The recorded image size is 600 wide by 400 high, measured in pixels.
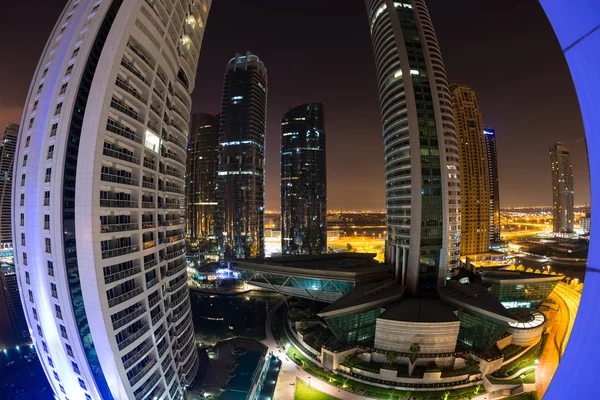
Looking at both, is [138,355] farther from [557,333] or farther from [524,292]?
[524,292]

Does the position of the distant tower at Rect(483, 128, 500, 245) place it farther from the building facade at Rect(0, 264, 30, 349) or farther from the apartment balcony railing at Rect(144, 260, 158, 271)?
the building facade at Rect(0, 264, 30, 349)

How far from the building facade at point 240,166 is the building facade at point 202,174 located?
16568 millimetres

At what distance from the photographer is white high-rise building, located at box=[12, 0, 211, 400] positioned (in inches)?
726

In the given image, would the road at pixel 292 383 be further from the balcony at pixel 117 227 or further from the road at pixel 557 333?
the balcony at pixel 117 227

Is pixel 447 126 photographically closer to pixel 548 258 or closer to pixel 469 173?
pixel 469 173

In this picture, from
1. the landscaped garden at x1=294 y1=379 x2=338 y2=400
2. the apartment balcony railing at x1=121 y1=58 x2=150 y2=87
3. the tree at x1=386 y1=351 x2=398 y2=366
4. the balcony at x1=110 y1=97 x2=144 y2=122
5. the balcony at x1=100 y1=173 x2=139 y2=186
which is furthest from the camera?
the tree at x1=386 y1=351 x2=398 y2=366

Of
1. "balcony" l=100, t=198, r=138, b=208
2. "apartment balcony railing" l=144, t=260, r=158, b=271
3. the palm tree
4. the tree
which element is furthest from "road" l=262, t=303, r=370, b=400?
"balcony" l=100, t=198, r=138, b=208

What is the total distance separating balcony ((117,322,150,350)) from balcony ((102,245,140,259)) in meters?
6.10

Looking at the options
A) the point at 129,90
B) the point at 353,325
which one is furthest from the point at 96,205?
the point at 353,325

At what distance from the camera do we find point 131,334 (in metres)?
20.4

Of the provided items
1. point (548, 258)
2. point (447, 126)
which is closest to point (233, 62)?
point (447, 126)

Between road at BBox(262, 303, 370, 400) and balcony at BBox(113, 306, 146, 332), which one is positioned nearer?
balcony at BBox(113, 306, 146, 332)

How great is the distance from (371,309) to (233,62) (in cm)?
9387

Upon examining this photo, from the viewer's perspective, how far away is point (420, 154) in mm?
44656
